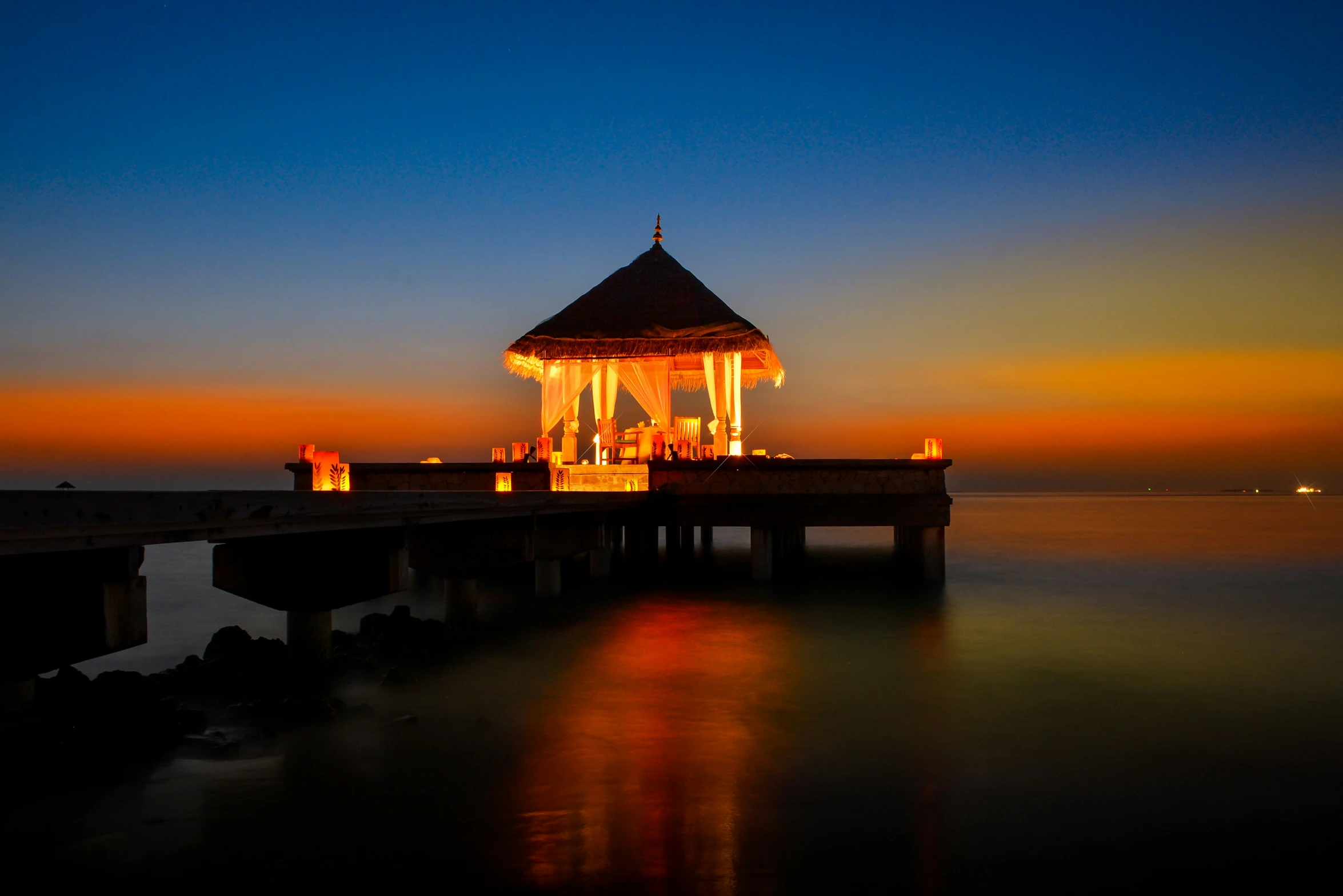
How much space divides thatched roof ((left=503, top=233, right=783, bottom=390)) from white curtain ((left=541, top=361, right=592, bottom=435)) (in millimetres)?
516

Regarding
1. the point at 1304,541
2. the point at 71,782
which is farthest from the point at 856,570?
the point at 1304,541

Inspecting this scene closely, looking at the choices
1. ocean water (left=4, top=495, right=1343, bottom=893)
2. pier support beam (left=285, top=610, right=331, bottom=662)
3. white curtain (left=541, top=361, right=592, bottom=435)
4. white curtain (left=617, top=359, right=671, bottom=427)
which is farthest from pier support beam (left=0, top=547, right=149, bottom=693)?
white curtain (left=617, top=359, right=671, bottom=427)

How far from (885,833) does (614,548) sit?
21.2m

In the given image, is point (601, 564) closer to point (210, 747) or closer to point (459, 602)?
point (459, 602)

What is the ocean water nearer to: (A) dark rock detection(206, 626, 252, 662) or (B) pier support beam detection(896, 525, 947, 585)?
(A) dark rock detection(206, 626, 252, 662)

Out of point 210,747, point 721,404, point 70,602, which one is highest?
point 721,404

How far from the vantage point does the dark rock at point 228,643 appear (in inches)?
389

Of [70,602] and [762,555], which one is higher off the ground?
[70,602]

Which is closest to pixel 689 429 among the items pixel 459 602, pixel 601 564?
pixel 601 564

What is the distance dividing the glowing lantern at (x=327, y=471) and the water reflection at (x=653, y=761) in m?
3.91

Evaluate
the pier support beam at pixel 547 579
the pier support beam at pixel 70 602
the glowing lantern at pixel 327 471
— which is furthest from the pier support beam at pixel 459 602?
the pier support beam at pixel 70 602

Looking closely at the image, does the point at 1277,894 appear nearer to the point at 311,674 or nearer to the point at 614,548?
the point at 311,674

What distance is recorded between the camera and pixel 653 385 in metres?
21.8

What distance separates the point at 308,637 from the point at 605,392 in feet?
42.0
